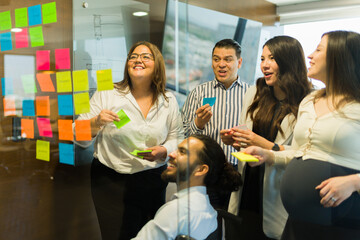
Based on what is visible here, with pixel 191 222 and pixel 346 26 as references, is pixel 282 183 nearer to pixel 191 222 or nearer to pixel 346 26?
pixel 191 222

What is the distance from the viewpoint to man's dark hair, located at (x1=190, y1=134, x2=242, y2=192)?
165 centimetres

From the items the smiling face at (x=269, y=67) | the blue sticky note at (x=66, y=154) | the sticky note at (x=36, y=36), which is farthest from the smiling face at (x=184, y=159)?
the sticky note at (x=36, y=36)

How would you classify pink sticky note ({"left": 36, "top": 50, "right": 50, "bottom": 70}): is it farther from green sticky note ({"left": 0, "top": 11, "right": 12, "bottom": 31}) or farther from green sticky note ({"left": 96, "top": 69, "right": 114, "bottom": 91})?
green sticky note ({"left": 96, "top": 69, "right": 114, "bottom": 91})

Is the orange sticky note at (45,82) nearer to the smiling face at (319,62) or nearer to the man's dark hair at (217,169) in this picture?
the man's dark hair at (217,169)

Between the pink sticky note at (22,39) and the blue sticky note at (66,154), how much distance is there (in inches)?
28.7

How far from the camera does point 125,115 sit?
2.05 metres

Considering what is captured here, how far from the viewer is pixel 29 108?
244 centimetres

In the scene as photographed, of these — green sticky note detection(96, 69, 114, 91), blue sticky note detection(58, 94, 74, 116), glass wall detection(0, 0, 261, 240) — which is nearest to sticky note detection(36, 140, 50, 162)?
glass wall detection(0, 0, 261, 240)

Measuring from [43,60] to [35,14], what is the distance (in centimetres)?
31

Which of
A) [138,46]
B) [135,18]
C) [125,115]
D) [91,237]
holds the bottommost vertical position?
[91,237]

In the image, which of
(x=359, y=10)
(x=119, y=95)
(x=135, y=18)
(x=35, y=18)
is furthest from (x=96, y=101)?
(x=359, y=10)

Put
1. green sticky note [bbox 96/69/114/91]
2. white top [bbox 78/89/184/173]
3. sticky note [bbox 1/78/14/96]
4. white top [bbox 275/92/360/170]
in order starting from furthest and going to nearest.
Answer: sticky note [bbox 1/78/14/96] → green sticky note [bbox 96/69/114/91] → white top [bbox 78/89/184/173] → white top [bbox 275/92/360/170]

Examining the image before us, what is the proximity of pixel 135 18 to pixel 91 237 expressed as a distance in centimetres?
149

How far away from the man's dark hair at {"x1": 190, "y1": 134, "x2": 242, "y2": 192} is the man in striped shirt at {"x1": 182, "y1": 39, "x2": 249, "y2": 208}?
27 mm
